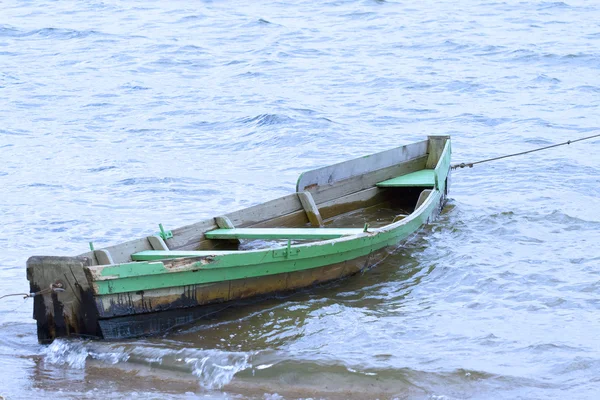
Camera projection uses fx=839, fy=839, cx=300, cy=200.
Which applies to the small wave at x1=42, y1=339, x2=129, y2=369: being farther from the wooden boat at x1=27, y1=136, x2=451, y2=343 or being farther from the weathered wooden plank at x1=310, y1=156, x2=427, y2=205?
the weathered wooden plank at x1=310, y1=156, x2=427, y2=205

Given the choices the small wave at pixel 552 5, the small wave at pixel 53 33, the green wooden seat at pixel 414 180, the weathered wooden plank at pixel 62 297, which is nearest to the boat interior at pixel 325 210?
the green wooden seat at pixel 414 180

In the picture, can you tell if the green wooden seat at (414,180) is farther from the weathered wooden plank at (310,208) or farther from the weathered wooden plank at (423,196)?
the weathered wooden plank at (310,208)

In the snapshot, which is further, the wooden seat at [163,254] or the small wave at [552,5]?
the small wave at [552,5]

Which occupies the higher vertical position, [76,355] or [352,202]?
[352,202]

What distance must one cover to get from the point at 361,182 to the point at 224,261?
3.78 metres

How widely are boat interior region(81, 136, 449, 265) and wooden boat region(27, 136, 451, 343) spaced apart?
1 centimetres

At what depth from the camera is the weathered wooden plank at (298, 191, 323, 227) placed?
9.53 m

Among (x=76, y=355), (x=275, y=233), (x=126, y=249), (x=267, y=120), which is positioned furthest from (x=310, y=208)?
(x=267, y=120)

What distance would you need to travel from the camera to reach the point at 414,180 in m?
10.7

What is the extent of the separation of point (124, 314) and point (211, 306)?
0.89m

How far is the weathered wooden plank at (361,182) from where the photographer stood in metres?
10.0

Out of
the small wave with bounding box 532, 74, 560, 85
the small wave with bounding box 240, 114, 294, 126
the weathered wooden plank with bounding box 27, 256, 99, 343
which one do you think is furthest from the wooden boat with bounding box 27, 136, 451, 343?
the small wave with bounding box 532, 74, 560, 85

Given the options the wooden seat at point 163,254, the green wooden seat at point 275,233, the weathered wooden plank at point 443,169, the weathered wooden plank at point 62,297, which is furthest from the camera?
the weathered wooden plank at point 443,169

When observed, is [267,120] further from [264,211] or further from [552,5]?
[552,5]
